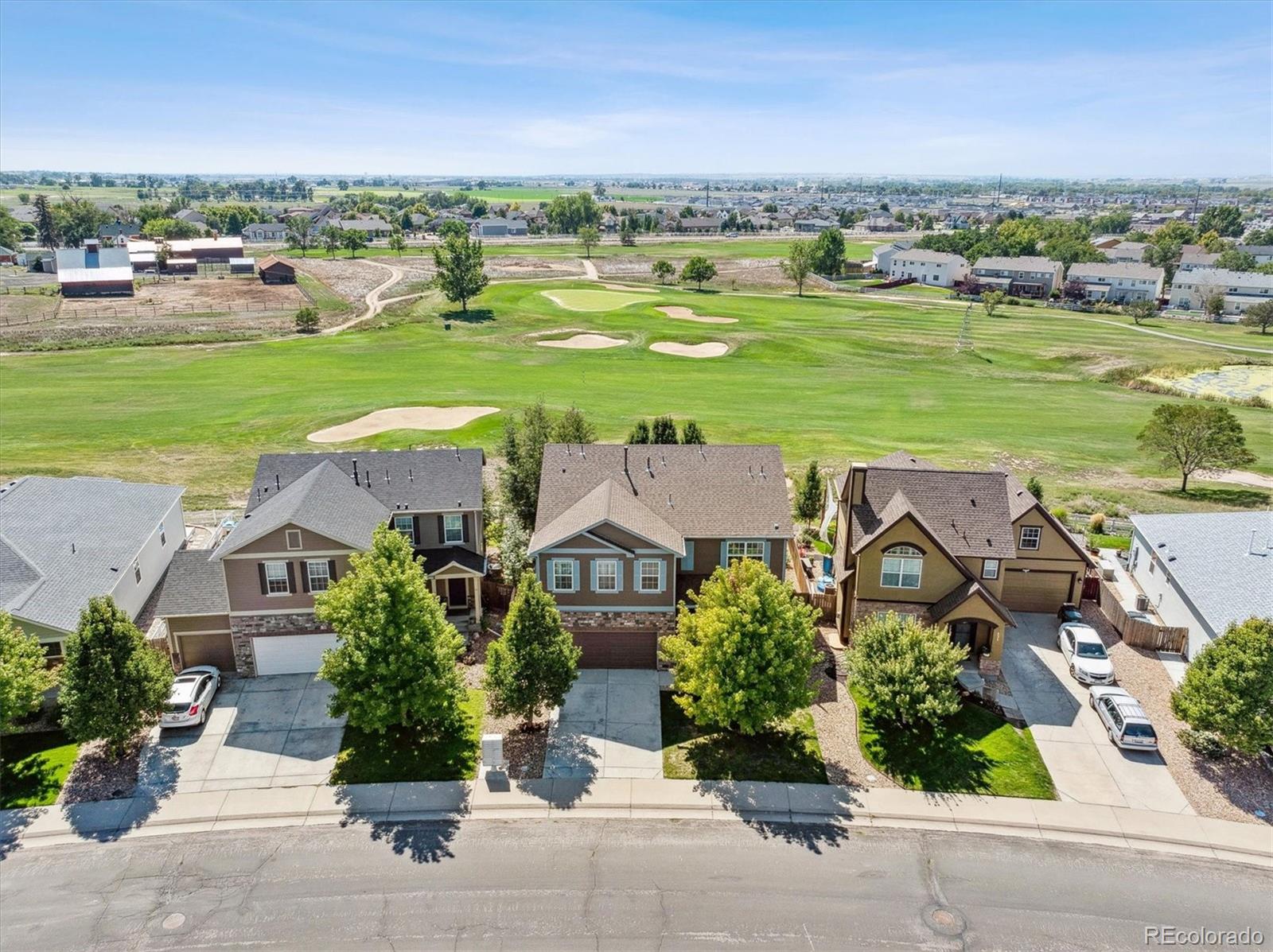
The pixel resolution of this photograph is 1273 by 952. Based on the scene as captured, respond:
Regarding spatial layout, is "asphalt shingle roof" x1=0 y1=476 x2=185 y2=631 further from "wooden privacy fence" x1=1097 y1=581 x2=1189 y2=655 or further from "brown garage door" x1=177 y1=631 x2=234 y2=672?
"wooden privacy fence" x1=1097 y1=581 x2=1189 y2=655

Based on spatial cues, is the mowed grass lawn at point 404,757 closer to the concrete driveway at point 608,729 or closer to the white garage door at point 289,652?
the concrete driveway at point 608,729

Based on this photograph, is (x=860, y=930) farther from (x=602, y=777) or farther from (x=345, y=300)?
(x=345, y=300)

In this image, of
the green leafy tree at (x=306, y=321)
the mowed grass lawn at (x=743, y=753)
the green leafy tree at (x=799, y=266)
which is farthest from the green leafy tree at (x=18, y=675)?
the green leafy tree at (x=799, y=266)

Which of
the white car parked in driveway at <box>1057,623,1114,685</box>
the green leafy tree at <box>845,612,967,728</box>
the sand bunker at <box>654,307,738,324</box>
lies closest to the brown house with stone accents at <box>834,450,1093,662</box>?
the white car parked in driveway at <box>1057,623,1114,685</box>

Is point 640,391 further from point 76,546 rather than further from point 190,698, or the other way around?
point 190,698

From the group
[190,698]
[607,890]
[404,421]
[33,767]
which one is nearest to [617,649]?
[607,890]
